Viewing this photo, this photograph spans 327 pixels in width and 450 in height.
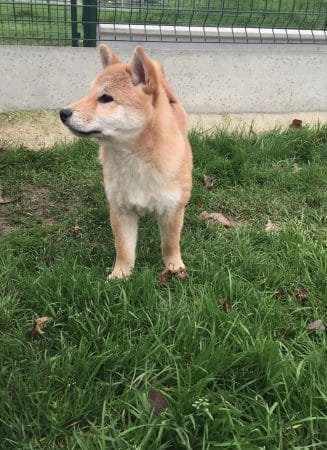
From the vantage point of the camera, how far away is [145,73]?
2518 millimetres

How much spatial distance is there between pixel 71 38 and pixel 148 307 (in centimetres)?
313

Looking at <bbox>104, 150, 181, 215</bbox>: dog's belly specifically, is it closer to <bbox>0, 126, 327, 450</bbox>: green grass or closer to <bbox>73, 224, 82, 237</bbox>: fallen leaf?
<bbox>0, 126, 327, 450</bbox>: green grass

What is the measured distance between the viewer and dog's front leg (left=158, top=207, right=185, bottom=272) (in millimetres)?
2850

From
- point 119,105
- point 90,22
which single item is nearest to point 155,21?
point 90,22

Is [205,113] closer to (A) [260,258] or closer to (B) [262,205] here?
(B) [262,205]

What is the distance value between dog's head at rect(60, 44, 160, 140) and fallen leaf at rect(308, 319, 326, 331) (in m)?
1.31

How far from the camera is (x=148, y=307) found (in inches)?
95.6

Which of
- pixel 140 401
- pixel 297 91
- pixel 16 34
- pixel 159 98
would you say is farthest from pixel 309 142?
pixel 140 401

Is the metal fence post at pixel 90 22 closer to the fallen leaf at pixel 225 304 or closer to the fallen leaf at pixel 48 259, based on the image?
the fallen leaf at pixel 48 259

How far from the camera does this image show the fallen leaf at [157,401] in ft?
6.33

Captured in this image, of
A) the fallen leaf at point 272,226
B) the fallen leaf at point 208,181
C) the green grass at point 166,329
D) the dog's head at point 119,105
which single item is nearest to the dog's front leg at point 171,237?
the green grass at point 166,329

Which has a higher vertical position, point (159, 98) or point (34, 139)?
point (159, 98)

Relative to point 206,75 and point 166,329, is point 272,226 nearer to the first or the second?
point 166,329

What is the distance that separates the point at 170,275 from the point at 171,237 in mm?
231
